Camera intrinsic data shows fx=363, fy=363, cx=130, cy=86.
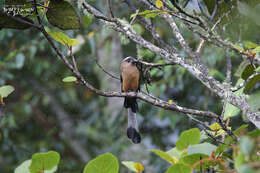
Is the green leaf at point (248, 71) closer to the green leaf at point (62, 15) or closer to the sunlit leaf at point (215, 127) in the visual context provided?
the sunlit leaf at point (215, 127)

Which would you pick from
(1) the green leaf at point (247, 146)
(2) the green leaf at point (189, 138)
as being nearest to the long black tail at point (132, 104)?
(2) the green leaf at point (189, 138)

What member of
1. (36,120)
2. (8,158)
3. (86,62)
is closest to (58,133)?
(36,120)

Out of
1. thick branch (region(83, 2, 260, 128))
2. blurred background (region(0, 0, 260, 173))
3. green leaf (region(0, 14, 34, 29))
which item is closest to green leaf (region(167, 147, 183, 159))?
thick branch (region(83, 2, 260, 128))

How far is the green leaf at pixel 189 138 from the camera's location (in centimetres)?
143

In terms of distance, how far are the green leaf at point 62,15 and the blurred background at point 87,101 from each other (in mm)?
1813

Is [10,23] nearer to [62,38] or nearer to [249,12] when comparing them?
[62,38]

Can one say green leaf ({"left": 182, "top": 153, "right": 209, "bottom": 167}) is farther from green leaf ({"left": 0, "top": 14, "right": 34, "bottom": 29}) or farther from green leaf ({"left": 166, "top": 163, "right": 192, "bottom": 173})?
green leaf ({"left": 0, "top": 14, "right": 34, "bottom": 29})

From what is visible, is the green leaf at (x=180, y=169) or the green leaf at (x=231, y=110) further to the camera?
the green leaf at (x=231, y=110)

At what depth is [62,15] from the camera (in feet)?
6.17

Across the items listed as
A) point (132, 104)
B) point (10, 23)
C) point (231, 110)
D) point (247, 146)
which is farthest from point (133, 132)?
point (247, 146)

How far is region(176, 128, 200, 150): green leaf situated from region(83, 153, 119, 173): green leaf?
27 cm

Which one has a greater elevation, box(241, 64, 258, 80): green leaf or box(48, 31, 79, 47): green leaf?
box(48, 31, 79, 47): green leaf

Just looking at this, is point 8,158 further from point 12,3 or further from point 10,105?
point 12,3

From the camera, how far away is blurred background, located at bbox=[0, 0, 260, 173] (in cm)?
482
